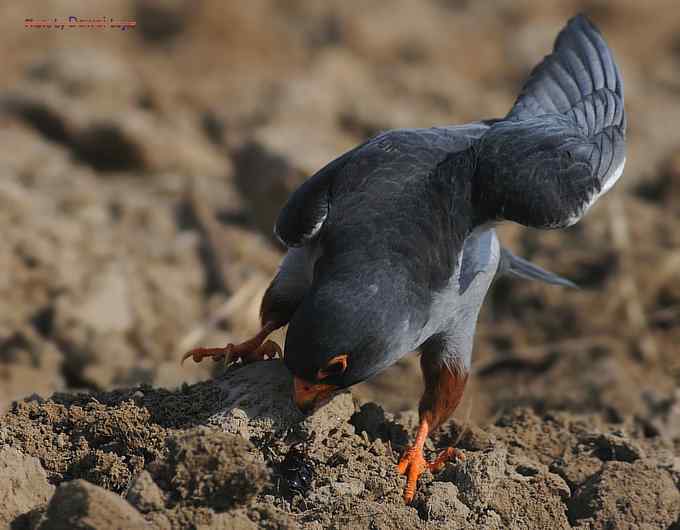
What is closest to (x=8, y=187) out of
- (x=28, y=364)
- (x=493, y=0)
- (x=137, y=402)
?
(x=28, y=364)

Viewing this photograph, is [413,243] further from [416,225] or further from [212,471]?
[212,471]

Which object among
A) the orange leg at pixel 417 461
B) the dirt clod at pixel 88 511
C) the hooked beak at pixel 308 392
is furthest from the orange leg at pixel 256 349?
the dirt clod at pixel 88 511

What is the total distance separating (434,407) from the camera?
6113mm

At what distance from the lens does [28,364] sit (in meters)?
8.48

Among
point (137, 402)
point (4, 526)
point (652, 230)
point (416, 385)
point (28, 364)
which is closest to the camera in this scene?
point (4, 526)

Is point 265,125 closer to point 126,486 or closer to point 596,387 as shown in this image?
point 596,387

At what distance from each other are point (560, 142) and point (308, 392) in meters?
2.30

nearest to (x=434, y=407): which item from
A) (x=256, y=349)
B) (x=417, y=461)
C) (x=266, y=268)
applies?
(x=417, y=461)

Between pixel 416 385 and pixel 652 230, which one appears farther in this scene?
pixel 652 230

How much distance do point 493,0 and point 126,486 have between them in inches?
488

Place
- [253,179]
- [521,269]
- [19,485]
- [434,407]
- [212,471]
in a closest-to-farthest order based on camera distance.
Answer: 1. [212,471]
2. [19,485]
3. [434,407]
4. [521,269]
5. [253,179]

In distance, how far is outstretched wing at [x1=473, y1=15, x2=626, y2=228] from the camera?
615 centimetres

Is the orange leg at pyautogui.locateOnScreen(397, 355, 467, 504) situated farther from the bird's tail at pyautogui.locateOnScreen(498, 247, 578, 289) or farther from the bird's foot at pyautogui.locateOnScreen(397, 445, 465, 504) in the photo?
the bird's tail at pyautogui.locateOnScreen(498, 247, 578, 289)

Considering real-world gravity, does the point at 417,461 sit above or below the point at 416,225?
below
